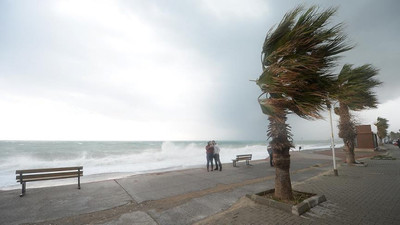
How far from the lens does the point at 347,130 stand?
39.2ft

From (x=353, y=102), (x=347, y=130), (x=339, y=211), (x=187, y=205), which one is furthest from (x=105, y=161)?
(x=353, y=102)

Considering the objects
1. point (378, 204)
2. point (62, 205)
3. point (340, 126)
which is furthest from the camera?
point (340, 126)

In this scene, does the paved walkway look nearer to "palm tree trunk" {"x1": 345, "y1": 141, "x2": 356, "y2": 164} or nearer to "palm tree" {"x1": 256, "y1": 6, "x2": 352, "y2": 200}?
"palm tree" {"x1": 256, "y1": 6, "x2": 352, "y2": 200}

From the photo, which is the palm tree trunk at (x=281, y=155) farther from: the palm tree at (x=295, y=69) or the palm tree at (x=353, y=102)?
the palm tree at (x=353, y=102)

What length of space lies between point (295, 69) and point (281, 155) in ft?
7.60

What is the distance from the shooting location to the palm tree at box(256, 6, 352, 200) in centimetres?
419

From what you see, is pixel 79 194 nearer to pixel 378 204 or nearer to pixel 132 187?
pixel 132 187

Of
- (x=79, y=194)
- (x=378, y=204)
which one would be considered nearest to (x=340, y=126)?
(x=378, y=204)

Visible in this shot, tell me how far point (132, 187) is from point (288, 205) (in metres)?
5.76

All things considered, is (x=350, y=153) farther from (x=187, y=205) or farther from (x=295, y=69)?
(x=187, y=205)

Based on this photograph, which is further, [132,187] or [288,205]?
[132,187]

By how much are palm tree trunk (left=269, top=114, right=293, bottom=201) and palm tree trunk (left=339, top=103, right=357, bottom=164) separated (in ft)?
32.3

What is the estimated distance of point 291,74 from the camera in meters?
4.12

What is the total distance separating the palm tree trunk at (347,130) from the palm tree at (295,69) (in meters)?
9.85
